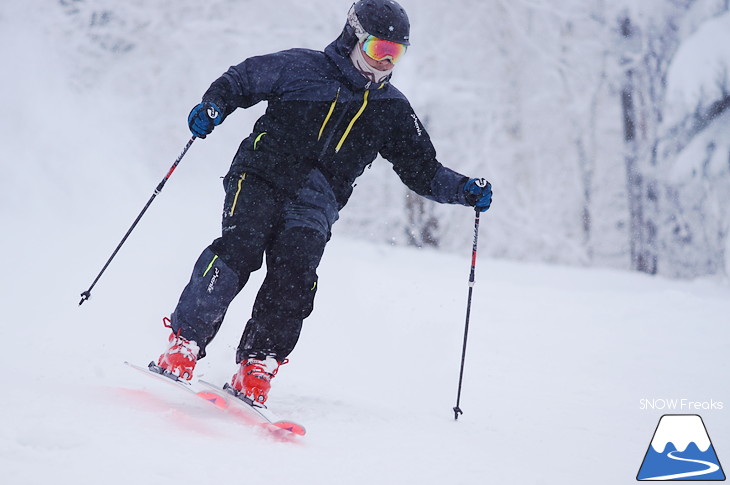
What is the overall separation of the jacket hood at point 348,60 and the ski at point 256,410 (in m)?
1.61

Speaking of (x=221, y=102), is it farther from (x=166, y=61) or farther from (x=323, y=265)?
(x=166, y=61)

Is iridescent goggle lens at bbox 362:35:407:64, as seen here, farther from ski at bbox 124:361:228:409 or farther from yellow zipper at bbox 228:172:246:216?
ski at bbox 124:361:228:409

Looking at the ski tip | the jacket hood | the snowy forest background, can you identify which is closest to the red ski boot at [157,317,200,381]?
the ski tip

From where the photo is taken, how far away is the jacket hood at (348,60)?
11.5ft

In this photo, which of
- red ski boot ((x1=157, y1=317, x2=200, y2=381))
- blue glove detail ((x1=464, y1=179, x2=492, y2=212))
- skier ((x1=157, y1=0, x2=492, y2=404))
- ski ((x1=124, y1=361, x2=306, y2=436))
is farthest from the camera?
→ blue glove detail ((x1=464, y1=179, x2=492, y2=212))

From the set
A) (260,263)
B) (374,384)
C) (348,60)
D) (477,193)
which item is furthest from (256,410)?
(374,384)

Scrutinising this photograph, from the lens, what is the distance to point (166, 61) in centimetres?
1752

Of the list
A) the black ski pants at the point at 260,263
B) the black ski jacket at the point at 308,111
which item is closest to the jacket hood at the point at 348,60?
the black ski jacket at the point at 308,111

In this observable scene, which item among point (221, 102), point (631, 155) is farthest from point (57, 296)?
point (631, 155)

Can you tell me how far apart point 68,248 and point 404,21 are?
7.58 m

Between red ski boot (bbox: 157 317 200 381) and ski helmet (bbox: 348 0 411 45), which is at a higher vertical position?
ski helmet (bbox: 348 0 411 45)

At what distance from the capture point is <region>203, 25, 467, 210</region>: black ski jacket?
3482 millimetres

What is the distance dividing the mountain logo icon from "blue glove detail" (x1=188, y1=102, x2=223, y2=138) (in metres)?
2.52

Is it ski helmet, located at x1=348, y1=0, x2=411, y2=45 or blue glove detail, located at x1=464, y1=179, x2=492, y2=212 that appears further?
blue glove detail, located at x1=464, y1=179, x2=492, y2=212
